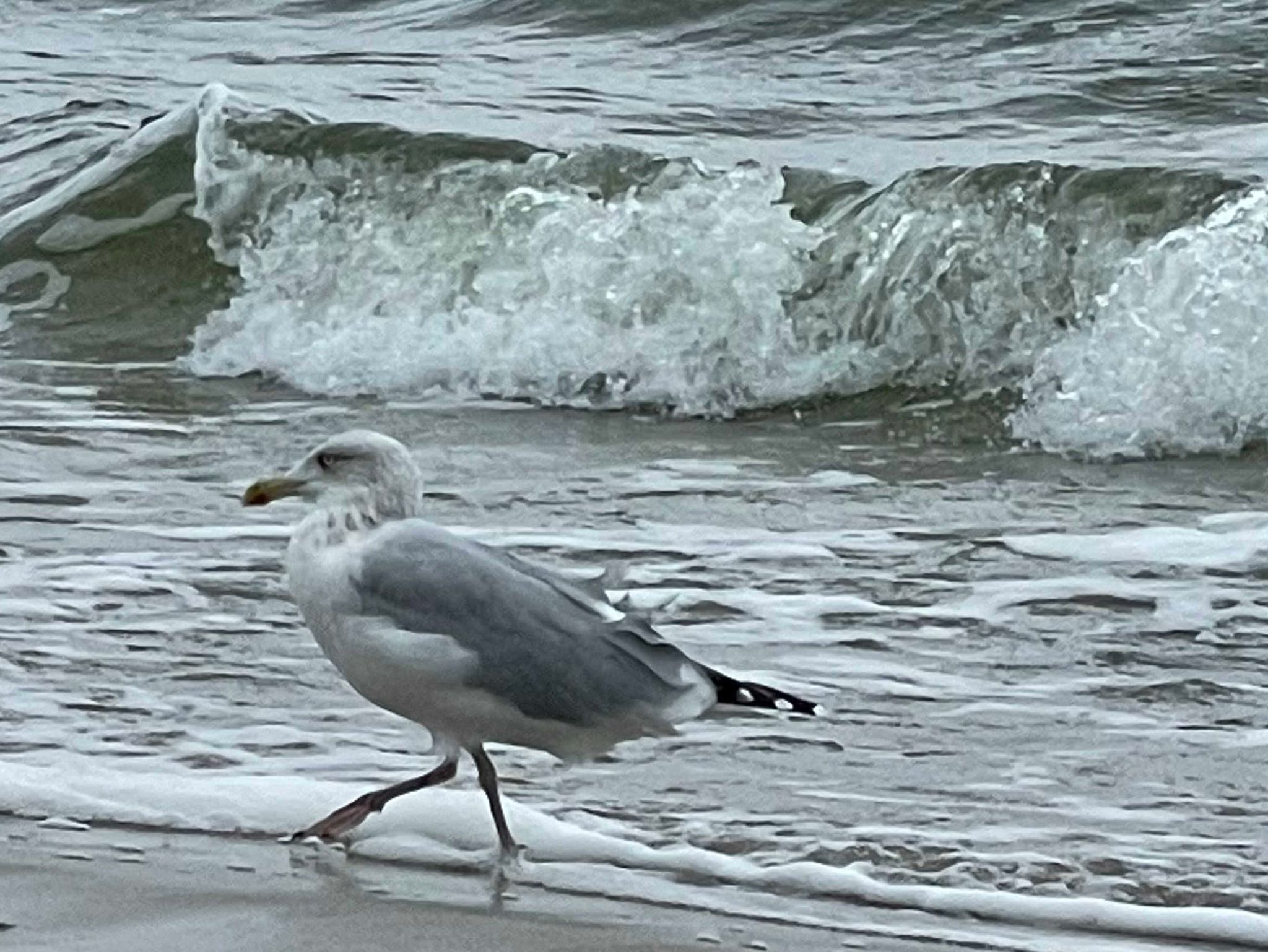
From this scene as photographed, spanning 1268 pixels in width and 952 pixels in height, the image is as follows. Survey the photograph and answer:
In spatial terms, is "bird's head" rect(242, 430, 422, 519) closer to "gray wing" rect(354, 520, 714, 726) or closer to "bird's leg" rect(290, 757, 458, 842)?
"gray wing" rect(354, 520, 714, 726)

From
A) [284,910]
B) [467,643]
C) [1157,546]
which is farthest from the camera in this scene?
[1157,546]

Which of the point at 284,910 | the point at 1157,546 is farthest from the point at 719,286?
the point at 284,910

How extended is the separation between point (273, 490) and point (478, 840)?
57 cm

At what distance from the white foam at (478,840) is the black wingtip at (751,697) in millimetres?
212

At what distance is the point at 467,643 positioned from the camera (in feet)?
12.2

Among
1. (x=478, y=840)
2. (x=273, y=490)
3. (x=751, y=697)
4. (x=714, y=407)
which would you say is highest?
(x=273, y=490)

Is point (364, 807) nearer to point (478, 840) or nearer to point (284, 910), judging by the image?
point (478, 840)

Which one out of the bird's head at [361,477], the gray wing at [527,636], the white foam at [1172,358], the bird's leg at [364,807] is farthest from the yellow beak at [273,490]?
the white foam at [1172,358]

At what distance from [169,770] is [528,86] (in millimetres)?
6361

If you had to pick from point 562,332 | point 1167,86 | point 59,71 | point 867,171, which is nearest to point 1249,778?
point 562,332

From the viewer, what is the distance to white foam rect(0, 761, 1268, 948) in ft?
11.7

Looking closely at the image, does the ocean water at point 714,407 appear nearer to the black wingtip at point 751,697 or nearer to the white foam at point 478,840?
the white foam at point 478,840

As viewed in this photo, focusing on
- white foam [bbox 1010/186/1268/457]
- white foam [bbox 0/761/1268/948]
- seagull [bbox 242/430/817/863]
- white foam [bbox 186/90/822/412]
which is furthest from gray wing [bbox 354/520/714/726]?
white foam [bbox 186/90/822/412]

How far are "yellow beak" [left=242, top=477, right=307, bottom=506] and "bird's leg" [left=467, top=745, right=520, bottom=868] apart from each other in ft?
A: 1.42
